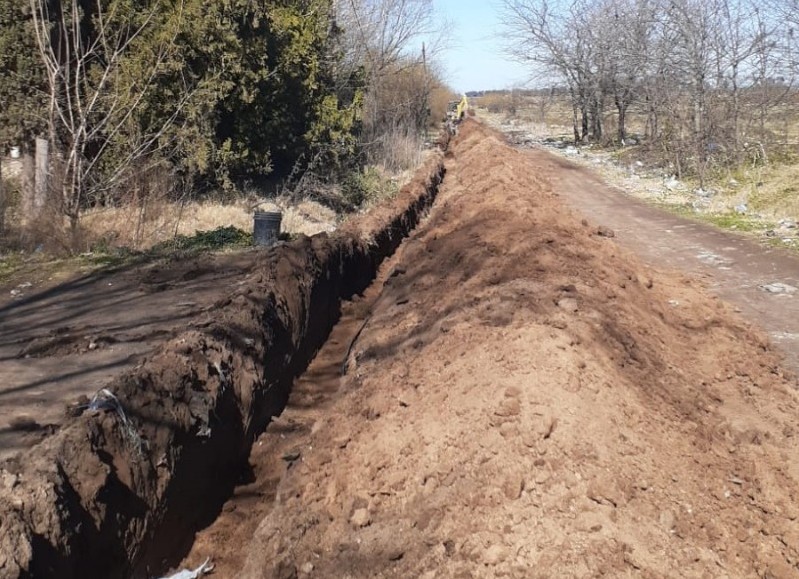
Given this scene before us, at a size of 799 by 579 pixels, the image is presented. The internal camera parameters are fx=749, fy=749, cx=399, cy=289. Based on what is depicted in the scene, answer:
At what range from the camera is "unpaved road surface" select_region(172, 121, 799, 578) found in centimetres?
352

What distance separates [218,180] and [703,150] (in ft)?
41.7

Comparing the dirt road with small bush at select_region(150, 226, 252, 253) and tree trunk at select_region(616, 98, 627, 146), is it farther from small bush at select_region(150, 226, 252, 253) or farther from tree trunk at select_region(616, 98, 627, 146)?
tree trunk at select_region(616, 98, 627, 146)

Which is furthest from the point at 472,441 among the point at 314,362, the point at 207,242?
the point at 207,242

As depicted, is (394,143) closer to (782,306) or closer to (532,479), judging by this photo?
(782,306)

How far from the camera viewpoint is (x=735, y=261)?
1113 cm

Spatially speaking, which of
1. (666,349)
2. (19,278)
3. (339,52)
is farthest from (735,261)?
(339,52)

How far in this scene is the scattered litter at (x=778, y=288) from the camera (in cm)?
929

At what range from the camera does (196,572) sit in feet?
13.8

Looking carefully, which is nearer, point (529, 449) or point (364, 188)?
point (529, 449)

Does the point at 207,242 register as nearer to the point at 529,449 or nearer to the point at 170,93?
the point at 170,93

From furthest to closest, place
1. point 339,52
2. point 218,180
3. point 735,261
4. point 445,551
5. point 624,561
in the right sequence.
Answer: point 339,52
point 218,180
point 735,261
point 445,551
point 624,561

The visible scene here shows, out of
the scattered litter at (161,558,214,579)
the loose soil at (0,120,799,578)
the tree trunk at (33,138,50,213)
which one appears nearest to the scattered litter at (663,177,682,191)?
the loose soil at (0,120,799,578)

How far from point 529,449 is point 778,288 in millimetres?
6821

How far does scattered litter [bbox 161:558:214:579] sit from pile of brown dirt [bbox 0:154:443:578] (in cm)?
13
